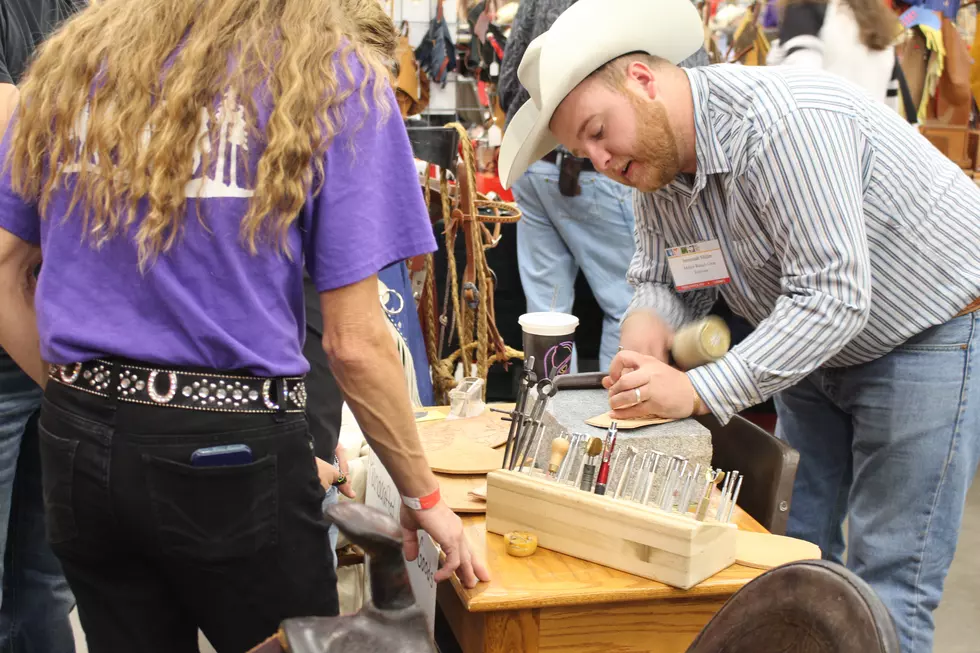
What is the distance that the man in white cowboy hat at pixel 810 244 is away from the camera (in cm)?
147

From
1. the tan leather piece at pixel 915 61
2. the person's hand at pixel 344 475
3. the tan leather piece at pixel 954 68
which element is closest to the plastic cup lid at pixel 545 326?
the person's hand at pixel 344 475

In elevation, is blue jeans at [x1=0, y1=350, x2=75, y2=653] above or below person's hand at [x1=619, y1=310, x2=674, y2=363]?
below

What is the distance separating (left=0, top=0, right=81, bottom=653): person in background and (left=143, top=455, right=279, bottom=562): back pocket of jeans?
0.68 m

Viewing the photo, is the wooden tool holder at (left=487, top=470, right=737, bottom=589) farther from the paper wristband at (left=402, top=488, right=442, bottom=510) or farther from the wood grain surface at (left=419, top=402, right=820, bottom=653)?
the paper wristband at (left=402, top=488, right=442, bottom=510)

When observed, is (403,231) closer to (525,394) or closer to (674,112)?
(525,394)

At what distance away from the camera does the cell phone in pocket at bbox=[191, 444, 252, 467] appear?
1.02 m

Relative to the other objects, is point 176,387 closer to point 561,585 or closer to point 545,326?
point 561,585

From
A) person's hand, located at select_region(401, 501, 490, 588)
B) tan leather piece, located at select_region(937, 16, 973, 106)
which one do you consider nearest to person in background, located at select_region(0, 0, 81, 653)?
person's hand, located at select_region(401, 501, 490, 588)

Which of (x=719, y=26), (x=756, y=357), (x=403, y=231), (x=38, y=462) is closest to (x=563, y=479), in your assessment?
(x=756, y=357)

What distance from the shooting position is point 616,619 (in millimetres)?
1288

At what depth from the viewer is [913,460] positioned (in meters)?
1.65

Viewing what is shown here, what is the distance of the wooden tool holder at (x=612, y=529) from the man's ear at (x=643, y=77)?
0.71 meters

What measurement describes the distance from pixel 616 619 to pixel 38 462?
118cm

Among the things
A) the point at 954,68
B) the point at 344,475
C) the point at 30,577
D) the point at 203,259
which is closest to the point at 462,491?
the point at 344,475
